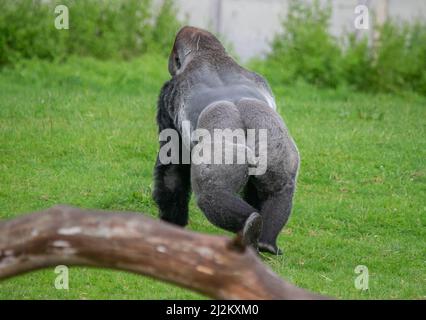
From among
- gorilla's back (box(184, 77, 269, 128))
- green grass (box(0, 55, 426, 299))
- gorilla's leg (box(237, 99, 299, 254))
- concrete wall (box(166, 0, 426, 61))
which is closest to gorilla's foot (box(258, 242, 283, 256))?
gorilla's leg (box(237, 99, 299, 254))

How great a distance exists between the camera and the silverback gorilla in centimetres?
552

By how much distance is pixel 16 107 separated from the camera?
30.0 ft

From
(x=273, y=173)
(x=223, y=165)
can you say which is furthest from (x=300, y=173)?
(x=223, y=165)

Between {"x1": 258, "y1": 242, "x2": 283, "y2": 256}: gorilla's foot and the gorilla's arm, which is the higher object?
the gorilla's arm

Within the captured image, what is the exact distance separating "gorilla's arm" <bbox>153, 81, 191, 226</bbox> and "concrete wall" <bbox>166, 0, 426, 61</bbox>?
548 centimetres

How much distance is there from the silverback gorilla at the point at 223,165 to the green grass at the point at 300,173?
39 cm

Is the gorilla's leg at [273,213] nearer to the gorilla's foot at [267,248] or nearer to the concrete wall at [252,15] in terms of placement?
the gorilla's foot at [267,248]

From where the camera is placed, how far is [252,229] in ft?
17.8

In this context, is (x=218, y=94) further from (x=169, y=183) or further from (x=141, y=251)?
(x=141, y=251)

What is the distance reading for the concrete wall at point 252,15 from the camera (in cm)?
1207

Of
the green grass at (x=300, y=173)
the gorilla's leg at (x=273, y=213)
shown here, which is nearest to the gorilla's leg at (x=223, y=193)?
the gorilla's leg at (x=273, y=213)

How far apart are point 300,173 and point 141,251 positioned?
4523 mm

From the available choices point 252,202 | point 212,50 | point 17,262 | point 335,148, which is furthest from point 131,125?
point 17,262

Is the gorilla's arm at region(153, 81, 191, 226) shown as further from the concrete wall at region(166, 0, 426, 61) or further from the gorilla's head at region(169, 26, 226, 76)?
the concrete wall at region(166, 0, 426, 61)
